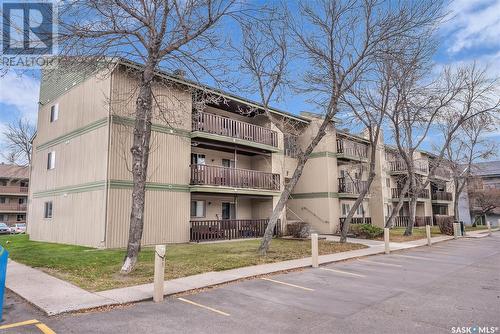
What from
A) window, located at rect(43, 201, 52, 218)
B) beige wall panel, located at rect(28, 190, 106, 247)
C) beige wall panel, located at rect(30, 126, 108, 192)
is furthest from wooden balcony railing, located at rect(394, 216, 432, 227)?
window, located at rect(43, 201, 52, 218)

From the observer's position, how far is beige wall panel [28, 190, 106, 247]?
16656 mm

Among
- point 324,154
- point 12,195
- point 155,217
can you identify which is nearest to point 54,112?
point 155,217

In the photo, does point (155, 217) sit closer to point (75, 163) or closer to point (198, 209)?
point (198, 209)

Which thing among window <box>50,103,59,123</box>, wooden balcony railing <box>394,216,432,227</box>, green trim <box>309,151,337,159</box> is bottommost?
wooden balcony railing <box>394,216,432,227</box>

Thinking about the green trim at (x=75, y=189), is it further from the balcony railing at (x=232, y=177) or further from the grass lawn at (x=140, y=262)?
the balcony railing at (x=232, y=177)

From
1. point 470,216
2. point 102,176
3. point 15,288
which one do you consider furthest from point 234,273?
point 470,216

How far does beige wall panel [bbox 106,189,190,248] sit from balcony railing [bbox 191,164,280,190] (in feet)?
4.28

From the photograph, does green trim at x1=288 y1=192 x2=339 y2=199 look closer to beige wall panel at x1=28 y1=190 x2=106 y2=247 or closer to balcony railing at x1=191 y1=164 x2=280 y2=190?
balcony railing at x1=191 y1=164 x2=280 y2=190

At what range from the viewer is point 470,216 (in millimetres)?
55062

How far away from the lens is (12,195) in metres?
52.0

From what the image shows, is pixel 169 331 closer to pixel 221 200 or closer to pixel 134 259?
pixel 134 259

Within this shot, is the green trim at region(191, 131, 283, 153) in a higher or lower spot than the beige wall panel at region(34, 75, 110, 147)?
lower

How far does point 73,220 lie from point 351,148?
22484 mm

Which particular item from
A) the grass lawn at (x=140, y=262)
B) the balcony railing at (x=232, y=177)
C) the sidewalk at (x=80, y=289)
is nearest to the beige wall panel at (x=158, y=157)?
the balcony railing at (x=232, y=177)
